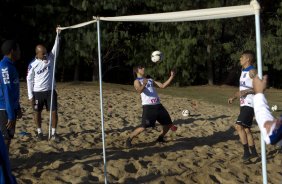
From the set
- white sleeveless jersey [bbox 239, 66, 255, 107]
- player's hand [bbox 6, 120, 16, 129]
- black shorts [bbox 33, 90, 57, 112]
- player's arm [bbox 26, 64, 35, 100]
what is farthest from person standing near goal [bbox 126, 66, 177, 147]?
player's hand [bbox 6, 120, 16, 129]

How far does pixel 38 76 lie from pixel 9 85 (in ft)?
9.02

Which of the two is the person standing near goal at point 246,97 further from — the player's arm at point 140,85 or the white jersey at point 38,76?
the white jersey at point 38,76

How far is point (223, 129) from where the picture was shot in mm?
10688

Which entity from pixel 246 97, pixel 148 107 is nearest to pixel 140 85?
pixel 148 107

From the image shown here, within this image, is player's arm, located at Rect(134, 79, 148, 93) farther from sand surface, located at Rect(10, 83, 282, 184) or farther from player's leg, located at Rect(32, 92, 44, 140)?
player's leg, located at Rect(32, 92, 44, 140)

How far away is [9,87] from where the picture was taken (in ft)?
19.0

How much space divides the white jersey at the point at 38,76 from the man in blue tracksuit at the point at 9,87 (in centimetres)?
235

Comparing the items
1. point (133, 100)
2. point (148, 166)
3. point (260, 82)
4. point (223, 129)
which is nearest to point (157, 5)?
point (133, 100)

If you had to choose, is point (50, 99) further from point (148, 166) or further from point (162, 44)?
point (162, 44)

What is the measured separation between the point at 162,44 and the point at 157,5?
8.22 feet

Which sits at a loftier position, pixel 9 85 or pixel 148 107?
pixel 9 85

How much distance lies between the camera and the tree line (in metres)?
25.6

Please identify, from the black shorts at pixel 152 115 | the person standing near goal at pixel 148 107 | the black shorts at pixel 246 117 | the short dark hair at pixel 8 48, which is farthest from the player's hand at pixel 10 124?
the black shorts at pixel 246 117

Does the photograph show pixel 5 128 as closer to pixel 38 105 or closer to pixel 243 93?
pixel 38 105
